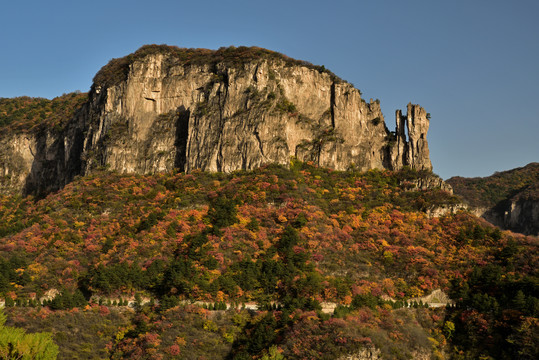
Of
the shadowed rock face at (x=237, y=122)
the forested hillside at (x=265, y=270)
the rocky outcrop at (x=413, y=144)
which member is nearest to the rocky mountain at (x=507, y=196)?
the rocky outcrop at (x=413, y=144)

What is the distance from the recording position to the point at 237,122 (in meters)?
95.5

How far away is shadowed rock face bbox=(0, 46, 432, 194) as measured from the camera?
311ft

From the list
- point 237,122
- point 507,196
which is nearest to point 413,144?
point 237,122

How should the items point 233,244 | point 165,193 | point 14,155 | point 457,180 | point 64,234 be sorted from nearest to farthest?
point 233,244 < point 64,234 < point 165,193 < point 14,155 < point 457,180

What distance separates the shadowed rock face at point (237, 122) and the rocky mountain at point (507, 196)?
2444 centimetres

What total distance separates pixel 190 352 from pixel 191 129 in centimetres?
5209

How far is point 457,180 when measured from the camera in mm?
163625

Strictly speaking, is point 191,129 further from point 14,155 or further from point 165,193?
point 14,155

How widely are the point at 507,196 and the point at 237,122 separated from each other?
7891 cm

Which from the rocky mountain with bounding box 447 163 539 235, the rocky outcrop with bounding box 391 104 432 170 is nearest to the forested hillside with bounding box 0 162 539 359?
the rocky outcrop with bounding box 391 104 432 170

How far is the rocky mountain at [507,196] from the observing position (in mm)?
119363

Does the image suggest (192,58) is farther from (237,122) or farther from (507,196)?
(507,196)

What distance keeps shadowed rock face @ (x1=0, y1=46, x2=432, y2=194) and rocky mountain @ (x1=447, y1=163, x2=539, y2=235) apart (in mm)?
24437

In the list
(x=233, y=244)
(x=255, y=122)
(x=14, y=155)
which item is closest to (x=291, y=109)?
(x=255, y=122)
